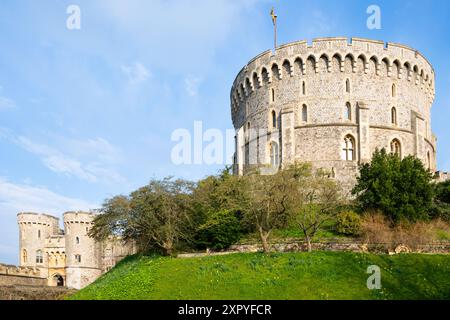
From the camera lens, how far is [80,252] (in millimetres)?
68250

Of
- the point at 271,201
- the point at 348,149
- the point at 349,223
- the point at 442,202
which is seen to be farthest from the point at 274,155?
the point at 442,202

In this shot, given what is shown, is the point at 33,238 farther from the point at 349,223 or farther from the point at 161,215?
the point at 349,223

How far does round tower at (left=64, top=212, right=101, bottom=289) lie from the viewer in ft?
222

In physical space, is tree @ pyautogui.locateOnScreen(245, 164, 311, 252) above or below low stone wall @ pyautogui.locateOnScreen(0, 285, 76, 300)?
above

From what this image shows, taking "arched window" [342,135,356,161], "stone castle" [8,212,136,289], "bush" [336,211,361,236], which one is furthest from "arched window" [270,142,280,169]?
"stone castle" [8,212,136,289]

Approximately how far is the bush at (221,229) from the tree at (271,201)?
992mm

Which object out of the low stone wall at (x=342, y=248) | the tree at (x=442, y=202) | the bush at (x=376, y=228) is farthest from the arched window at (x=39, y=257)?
the tree at (x=442, y=202)

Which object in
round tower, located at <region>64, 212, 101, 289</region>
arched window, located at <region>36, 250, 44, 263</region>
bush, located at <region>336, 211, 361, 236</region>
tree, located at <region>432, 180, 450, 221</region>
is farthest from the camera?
arched window, located at <region>36, 250, 44, 263</region>

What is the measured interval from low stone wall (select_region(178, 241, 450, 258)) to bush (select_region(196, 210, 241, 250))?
555 millimetres

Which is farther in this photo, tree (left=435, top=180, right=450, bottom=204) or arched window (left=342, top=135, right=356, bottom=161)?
arched window (left=342, top=135, right=356, bottom=161)

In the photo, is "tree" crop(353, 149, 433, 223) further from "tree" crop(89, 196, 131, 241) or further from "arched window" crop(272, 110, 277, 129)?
"tree" crop(89, 196, 131, 241)

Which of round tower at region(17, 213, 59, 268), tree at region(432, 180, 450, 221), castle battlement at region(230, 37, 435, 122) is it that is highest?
castle battlement at region(230, 37, 435, 122)

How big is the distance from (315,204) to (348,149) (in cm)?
974
